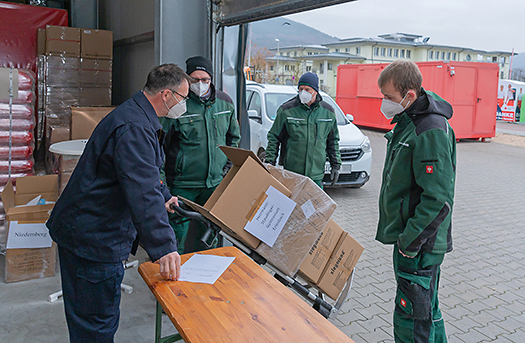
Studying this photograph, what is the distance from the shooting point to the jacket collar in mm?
2100

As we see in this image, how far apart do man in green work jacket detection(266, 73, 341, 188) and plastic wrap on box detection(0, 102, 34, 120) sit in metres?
2.69

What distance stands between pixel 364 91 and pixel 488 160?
6.94 metres

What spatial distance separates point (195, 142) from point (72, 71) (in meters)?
Result: 3.45

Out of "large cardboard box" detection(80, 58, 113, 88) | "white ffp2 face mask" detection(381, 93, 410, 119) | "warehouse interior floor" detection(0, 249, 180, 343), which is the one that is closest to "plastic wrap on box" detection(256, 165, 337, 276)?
"white ffp2 face mask" detection(381, 93, 410, 119)

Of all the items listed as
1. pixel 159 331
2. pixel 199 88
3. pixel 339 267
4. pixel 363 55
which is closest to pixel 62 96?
pixel 199 88

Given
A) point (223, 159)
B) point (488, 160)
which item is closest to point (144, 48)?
point (223, 159)

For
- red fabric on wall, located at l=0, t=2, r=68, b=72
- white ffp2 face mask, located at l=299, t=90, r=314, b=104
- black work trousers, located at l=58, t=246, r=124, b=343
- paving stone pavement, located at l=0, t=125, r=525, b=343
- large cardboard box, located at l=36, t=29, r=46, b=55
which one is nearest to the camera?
black work trousers, located at l=58, t=246, r=124, b=343

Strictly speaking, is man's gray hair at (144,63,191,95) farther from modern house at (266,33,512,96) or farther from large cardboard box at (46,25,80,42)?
modern house at (266,33,512,96)

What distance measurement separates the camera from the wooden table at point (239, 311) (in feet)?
5.71

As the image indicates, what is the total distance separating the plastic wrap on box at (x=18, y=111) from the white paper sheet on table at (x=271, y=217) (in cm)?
349

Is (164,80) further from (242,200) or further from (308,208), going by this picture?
(308,208)

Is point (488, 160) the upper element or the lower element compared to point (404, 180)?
lower

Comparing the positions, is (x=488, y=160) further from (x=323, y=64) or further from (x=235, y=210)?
(x=323, y=64)

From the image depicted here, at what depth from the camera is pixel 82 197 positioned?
6.65 ft
